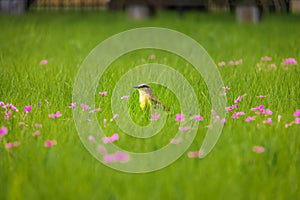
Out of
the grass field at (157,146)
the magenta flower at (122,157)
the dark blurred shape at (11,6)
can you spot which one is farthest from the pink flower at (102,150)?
the dark blurred shape at (11,6)

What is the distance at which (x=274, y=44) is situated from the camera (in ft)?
27.4

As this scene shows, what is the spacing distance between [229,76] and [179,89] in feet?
3.50

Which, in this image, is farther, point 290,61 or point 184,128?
point 290,61

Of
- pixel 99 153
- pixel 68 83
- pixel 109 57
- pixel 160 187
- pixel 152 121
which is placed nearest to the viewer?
pixel 160 187

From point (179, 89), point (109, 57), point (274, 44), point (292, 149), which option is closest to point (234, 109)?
point (179, 89)

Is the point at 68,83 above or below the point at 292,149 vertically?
below

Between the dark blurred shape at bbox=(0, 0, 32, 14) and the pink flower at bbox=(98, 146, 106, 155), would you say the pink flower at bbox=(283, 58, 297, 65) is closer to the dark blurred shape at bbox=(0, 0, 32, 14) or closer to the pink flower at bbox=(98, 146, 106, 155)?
the pink flower at bbox=(98, 146, 106, 155)

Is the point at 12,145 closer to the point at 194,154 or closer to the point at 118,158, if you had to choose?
the point at 118,158

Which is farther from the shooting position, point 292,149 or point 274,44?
point 274,44

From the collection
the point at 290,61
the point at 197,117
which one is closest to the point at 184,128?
the point at 197,117

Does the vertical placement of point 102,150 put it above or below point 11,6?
above

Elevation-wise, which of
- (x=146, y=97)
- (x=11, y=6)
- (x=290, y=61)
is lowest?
(x=11, y=6)

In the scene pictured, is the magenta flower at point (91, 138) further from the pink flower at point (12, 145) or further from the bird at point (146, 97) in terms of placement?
the bird at point (146, 97)

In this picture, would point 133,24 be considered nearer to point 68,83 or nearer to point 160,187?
point 68,83
